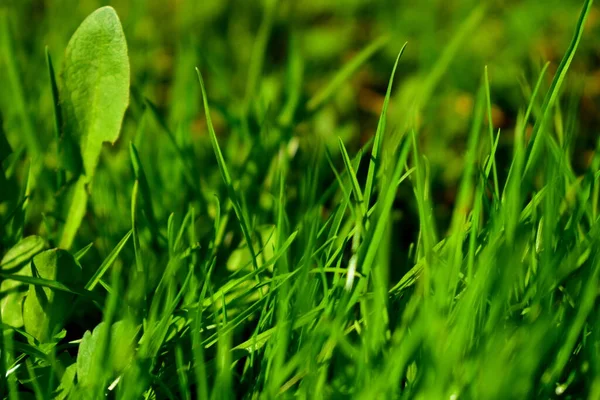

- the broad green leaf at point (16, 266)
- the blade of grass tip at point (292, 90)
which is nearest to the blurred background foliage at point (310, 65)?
the blade of grass tip at point (292, 90)

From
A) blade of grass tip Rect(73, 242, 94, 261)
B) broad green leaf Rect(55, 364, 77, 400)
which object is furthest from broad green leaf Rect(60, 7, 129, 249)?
broad green leaf Rect(55, 364, 77, 400)

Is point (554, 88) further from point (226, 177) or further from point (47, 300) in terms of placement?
point (47, 300)

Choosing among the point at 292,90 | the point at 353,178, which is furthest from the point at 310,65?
the point at 353,178

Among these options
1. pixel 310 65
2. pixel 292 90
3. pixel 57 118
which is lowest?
pixel 310 65

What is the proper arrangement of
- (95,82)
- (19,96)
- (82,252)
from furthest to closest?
(19,96)
(95,82)
(82,252)

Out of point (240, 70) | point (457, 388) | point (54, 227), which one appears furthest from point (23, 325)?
point (240, 70)

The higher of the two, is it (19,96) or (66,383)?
(19,96)
